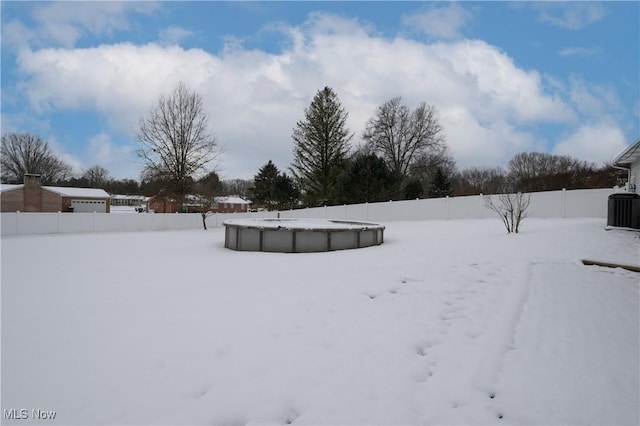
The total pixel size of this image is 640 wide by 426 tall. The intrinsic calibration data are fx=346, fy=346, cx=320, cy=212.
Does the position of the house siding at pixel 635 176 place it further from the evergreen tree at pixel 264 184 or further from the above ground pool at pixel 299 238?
the evergreen tree at pixel 264 184

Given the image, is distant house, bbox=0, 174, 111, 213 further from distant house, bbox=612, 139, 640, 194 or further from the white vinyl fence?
distant house, bbox=612, 139, 640, 194

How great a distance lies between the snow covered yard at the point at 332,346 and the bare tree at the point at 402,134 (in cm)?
2997

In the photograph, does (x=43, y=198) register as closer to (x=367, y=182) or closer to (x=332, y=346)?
(x=367, y=182)

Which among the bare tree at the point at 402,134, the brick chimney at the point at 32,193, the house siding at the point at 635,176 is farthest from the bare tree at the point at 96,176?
the house siding at the point at 635,176

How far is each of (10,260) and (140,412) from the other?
9.51 m

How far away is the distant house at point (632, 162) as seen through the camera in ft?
37.9

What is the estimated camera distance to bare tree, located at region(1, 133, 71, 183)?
151 ft

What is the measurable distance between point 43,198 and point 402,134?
35.2 metres

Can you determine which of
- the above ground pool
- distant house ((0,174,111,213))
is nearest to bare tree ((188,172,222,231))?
the above ground pool

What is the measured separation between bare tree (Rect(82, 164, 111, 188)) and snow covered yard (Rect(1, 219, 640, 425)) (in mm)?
64683

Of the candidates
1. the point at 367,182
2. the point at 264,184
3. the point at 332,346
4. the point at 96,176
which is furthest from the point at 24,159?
the point at 332,346

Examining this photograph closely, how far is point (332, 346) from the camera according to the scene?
141 inches

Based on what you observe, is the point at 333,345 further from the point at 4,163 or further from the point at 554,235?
the point at 4,163

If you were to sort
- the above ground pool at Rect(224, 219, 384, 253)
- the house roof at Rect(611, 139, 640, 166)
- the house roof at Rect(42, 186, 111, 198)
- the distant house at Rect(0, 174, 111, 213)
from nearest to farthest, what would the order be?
the above ground pool at Rect(224, 219, 384, 253) < the house roof at Rect(611, 139, 640, 166) < the distant house at Rect(0, 174, 111, 213) < the house roof at Rect(42, 186, 111, 198)
